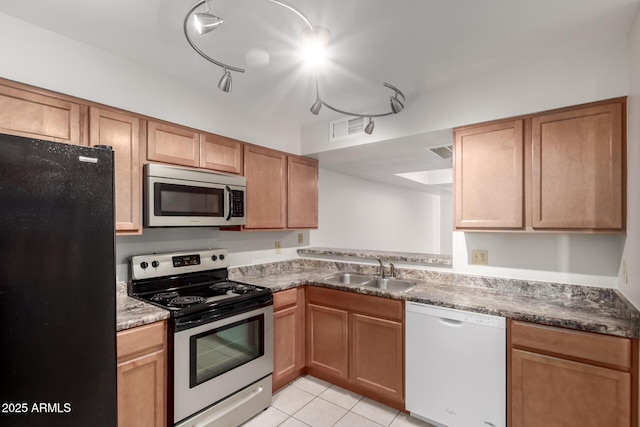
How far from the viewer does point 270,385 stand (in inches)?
92.7

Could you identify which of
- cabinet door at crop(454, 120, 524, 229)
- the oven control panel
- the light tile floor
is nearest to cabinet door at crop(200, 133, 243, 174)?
the oven control panel

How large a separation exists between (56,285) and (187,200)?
1239mm

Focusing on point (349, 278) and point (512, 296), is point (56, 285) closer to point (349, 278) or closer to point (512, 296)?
point (349, 278)

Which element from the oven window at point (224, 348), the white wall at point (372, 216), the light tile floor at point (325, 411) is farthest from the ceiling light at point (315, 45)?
the light tile floor at point (325, 411)

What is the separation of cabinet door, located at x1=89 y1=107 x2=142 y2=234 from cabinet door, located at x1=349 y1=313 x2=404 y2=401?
175 cm

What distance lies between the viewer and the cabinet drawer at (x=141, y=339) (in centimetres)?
161

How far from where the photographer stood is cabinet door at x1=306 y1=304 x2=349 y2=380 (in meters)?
2.56

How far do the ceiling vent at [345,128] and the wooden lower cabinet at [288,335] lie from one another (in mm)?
1481

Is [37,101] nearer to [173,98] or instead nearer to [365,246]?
Answer: [173,98]

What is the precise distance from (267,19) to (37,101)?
1279 millimetres

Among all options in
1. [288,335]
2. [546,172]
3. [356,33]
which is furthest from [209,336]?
[546,172]

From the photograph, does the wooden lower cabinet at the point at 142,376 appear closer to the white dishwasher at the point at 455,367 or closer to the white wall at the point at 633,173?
the white dishwasher at the point at 455,367

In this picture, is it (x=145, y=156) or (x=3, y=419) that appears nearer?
(x=3, y=419)

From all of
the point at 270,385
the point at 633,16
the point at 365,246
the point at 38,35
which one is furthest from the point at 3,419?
the point at 365,246
